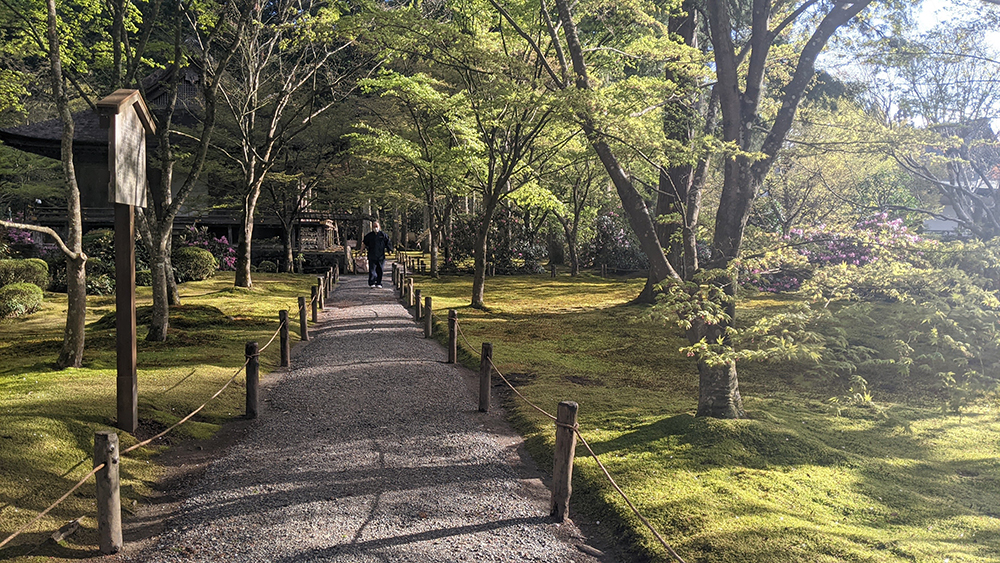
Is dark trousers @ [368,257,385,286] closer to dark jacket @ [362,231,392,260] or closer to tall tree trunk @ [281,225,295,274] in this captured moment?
dark jacket @ [362,231,392,260]

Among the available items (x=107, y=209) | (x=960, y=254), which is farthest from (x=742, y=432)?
(x=107, y=209)

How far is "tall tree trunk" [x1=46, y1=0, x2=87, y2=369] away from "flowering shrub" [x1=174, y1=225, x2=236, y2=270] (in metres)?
17.1

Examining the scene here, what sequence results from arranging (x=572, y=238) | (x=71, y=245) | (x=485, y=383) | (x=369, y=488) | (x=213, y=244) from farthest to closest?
(x=572, y=238) < (x=213, y=244) < (x=71, y=245) < (x=485, y=383) < (x=369, y=488)

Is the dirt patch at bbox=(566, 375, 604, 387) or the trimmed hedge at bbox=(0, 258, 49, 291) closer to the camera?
the dirt patch at bbox=(566, 375, 604, 387)

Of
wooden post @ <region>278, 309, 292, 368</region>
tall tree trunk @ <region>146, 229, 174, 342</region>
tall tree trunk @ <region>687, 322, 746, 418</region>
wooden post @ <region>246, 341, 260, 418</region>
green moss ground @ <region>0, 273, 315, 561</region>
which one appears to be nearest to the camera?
green moss ground @ <region>0, 273, 315, 561</region>

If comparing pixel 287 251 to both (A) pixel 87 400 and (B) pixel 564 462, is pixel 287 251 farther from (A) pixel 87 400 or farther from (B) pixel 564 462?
(B) pixel 564 462

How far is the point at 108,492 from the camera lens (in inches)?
169

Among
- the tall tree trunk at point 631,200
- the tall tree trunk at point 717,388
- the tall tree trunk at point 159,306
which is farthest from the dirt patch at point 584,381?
the tall tree trunk at point 159,306

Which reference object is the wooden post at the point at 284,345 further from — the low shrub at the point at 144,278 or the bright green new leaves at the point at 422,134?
the low shrub at the point at 144,278

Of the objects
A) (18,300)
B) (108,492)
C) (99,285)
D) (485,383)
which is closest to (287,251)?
(99,285)

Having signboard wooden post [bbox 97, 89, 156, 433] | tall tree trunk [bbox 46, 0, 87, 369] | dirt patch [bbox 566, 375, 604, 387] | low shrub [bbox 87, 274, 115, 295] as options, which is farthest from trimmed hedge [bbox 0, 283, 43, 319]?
dirt patch [bbox 566, 375, 604, 387]

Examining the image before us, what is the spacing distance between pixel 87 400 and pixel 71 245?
258 cm

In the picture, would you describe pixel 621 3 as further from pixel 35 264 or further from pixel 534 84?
pixel 35 264

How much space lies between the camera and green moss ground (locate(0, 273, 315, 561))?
484 cm
